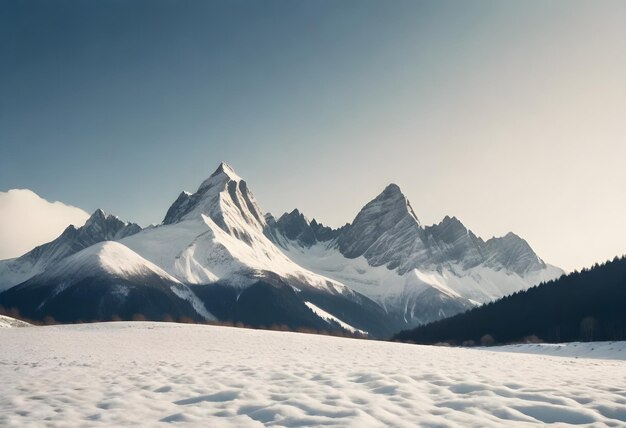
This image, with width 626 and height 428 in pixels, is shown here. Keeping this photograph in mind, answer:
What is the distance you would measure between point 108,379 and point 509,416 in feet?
45.9

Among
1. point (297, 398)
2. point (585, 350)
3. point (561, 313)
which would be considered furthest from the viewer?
point (561, 313)

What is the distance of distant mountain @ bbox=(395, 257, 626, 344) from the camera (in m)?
100

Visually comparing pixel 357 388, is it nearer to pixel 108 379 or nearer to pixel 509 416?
pixel 509 416

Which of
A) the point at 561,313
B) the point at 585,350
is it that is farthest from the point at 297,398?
the point at 561,313

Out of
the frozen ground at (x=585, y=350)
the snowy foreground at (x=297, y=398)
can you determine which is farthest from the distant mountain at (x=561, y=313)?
the snowy foreground at (x=297, y=398)

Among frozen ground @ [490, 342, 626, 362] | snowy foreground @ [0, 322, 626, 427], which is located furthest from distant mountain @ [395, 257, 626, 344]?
snowy foreground @ [0, 322, 626, 427]

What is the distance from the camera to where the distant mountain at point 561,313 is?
100 m

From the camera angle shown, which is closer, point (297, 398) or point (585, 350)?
point (297, 398)

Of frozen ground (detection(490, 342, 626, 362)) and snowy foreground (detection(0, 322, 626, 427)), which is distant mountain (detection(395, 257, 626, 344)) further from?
snowy foreground (detection(0, 322, 626, 427))

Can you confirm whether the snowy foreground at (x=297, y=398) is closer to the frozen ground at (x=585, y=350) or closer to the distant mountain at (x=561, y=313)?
the frozen ground at (x=585, y=350)

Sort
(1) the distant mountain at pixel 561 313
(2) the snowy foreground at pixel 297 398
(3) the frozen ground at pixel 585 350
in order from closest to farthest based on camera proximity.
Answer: (2) the snowy foreground at pixel 297 398, (3) the frozen ground at pixel 585 350, (1) the distant mountain at pixel 561 313

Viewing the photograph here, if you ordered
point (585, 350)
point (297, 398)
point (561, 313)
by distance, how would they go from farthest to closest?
point (561, 313), point (585, 350), point (297, 398)

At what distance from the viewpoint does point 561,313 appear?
364 feet

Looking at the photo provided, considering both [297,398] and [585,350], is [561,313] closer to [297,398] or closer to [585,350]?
[585,350]
